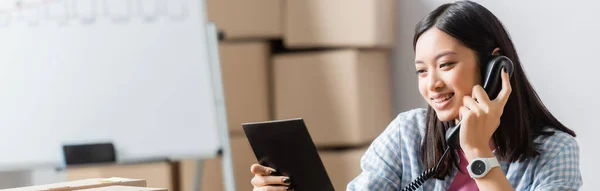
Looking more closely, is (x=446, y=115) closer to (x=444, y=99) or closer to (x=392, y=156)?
(x=444, y=99)

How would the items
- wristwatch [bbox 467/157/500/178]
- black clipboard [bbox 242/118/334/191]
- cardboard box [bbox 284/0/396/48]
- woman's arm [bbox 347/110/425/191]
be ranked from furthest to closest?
cardboard box [bbox 284/0/396/48], woman's arm [bbox 347/110/425/191], black clipboard [bbox 242/118/334/191], wristwatch [bbox 467/157/500/178]

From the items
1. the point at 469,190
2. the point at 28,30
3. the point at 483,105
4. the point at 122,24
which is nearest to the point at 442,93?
the point at 483,105

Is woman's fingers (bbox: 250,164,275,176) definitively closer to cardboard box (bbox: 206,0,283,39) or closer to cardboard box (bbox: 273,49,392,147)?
cardboard box (bbox: 273,49,392,147)

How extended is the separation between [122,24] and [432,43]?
1.30 meters

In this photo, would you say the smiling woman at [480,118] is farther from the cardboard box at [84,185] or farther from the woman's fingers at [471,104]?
the cardboard box at [84,185]

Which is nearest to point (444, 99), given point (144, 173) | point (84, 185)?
point (84, 185)

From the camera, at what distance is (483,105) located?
117cm

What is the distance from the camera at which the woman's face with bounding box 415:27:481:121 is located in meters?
1.20

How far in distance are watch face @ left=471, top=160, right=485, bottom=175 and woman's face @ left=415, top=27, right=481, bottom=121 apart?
92mm

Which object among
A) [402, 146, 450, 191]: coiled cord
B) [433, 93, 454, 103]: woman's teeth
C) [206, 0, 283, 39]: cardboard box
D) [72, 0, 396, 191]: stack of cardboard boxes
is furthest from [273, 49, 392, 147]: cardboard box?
[433, 93, 454, 103]: woman's teeth

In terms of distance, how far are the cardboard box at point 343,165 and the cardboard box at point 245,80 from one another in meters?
0.31

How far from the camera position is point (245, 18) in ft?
8.90

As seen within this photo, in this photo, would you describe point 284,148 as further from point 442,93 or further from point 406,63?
point 406,63

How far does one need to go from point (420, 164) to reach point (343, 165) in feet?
3.99
